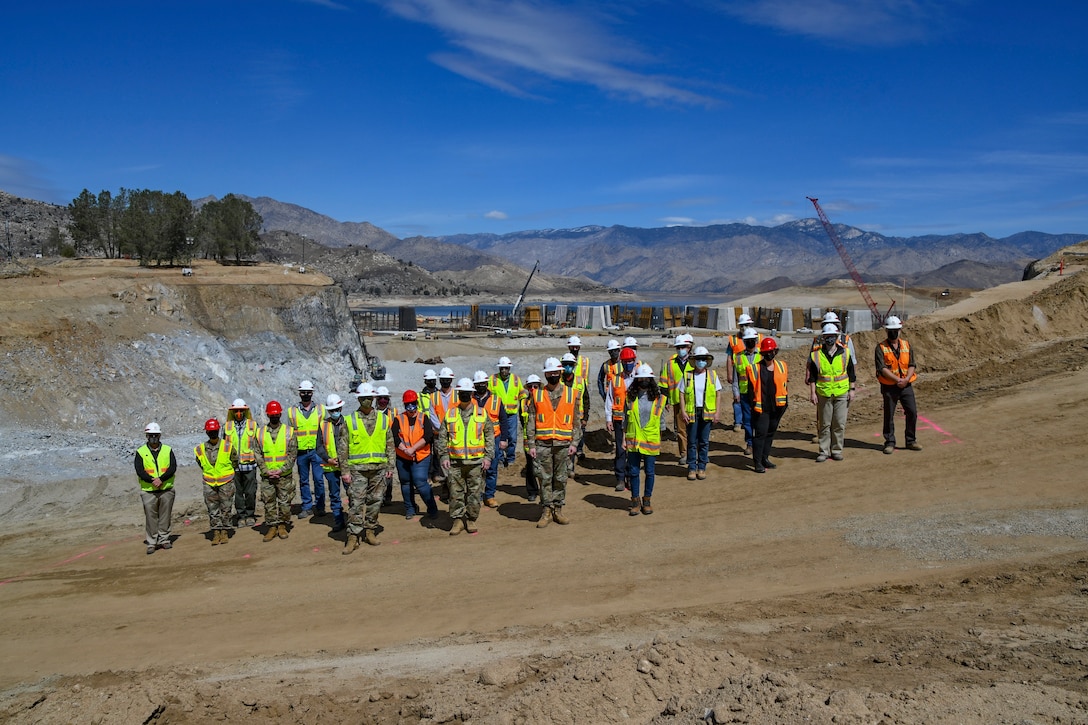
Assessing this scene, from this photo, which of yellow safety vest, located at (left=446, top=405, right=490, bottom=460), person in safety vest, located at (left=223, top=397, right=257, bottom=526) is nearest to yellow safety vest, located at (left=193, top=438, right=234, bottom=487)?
person in safety vest, located at (left=223, top=397, right=257, bottom=526)

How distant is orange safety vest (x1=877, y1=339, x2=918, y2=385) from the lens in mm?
11977

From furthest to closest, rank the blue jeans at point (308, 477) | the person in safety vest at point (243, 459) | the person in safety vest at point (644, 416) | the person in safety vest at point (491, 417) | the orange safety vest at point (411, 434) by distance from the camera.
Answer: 1. the blue jeans at point (308, 477)
2. the person in safety vest at point (491, 417)
3. the person in safety vest at point (243, 459)
4. the orange safety vest at point (411, 434)
5. the person in safety vest at point (644, 416)

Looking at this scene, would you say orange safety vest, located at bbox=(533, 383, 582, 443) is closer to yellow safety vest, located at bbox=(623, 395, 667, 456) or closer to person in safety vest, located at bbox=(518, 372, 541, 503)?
person in safety vest, located at bbox=(518, 372, 541, 503)

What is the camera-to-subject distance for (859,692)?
4.97 m

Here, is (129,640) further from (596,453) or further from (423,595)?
(596,453)

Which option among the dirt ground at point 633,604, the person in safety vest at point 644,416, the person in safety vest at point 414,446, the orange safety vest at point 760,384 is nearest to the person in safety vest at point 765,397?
the orange safety vest at point 760,384

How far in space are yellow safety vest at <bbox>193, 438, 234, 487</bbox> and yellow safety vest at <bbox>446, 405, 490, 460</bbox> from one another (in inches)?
135

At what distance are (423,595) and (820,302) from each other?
92206 millimetres

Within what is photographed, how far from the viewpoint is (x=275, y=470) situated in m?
10.6

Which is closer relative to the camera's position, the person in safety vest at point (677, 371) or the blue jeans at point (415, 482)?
the blue jeans at point (415, 482)

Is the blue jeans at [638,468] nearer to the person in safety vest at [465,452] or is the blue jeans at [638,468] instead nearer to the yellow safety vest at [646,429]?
the yellow safety vest at [646,429]

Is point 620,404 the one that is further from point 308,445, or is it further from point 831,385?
point 308,445

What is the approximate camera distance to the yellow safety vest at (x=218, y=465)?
1078cm

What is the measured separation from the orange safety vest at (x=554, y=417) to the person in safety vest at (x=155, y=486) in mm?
5177
